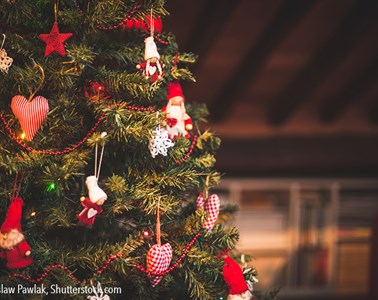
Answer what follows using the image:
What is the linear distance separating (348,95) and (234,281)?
276cm

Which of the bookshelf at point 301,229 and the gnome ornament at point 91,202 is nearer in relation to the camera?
the gnome ornament at point 91,202

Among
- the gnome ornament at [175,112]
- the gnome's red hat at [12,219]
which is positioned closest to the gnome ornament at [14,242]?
the gnome's red hat at [12,219]

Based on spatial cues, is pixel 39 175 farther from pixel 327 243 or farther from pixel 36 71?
pixel 327 243

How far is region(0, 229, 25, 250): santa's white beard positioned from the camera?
1149 millimetres

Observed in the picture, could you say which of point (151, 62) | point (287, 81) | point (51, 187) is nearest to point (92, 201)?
point (51, 187)

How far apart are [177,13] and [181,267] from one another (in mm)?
2272

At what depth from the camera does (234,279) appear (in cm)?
133

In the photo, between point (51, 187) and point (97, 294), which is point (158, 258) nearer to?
point (97, 294)

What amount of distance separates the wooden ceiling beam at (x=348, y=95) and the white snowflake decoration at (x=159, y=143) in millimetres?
2622

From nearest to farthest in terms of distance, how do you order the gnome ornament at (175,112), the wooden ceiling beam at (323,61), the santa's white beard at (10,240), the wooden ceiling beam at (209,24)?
the santa's white beard at (10,240) < the gnome ornament at (175,112) < the wooden ceiling beam at (209,24) < the wooden ceiling beam at (323,61)

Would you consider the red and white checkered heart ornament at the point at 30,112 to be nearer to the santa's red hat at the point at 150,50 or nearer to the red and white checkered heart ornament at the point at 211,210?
the santa's red hat at the point at 150,50

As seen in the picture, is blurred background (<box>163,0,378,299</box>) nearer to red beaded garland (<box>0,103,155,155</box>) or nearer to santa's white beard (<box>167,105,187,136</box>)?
santa's white beard (<box>167,105,187,136</box>)

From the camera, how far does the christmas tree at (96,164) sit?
121cm

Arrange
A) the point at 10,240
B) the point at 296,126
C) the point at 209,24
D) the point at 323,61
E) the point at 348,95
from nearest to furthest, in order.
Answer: the point at 10,240, the point at 209,24, the point at 323,61, the point at 348,95, the point at 296,126
